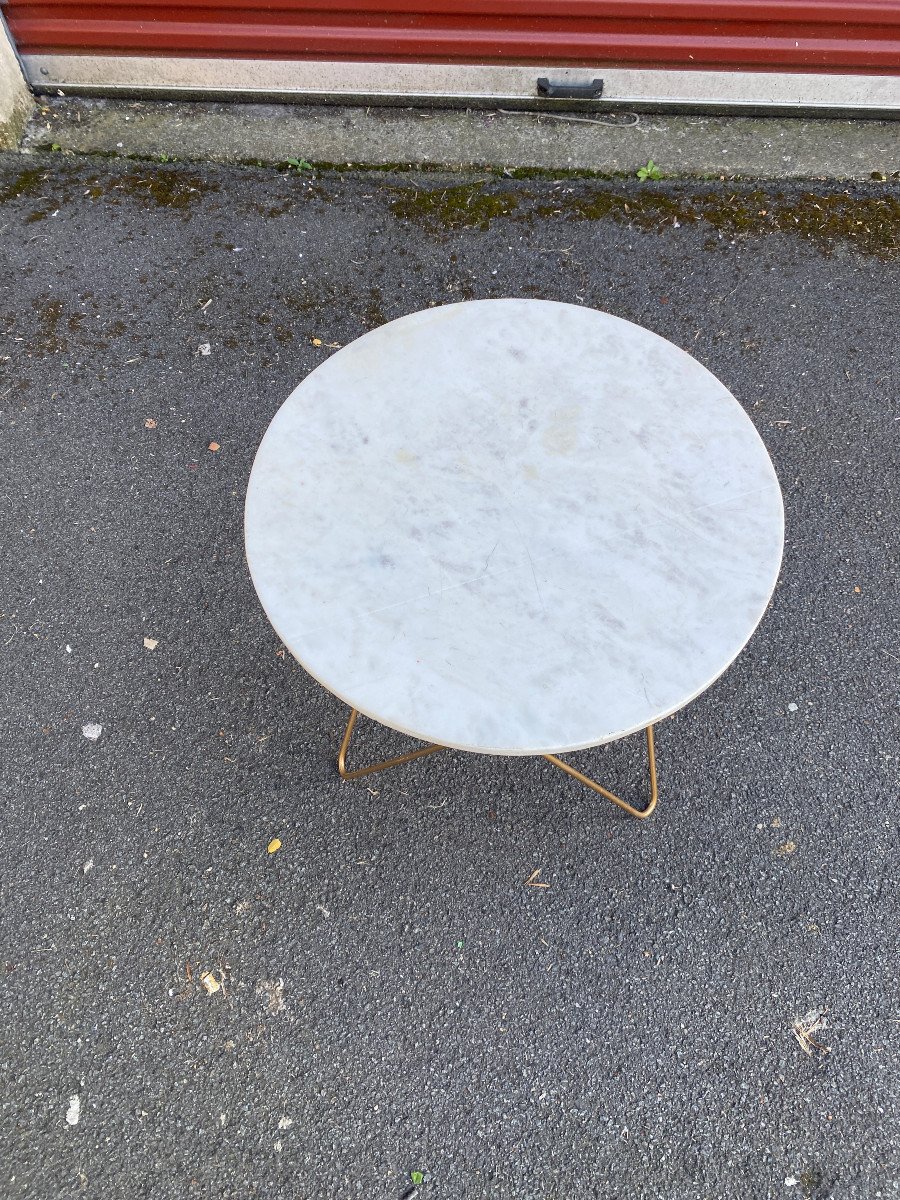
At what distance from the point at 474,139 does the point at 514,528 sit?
2655mm

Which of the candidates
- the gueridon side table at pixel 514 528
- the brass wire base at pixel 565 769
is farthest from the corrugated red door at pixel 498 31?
the brass wire base at pixel 565 769

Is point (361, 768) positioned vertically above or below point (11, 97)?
below

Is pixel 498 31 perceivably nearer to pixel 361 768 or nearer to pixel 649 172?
pixel 649 172

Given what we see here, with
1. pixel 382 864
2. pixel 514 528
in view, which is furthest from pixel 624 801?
pixel 514 528

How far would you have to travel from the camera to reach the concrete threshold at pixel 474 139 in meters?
3.55

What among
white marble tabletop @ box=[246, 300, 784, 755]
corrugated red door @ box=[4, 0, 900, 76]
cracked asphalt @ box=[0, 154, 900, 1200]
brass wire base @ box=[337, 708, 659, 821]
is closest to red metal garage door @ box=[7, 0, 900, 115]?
corrugated red door @ box=[4, 0, 900, 76]

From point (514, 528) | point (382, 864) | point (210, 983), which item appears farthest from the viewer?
point (382, 864)

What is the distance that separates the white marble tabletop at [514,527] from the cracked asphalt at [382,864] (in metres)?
0.74

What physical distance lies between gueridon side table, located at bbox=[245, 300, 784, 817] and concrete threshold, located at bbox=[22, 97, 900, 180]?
75.5 inches

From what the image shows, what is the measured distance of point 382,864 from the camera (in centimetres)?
211

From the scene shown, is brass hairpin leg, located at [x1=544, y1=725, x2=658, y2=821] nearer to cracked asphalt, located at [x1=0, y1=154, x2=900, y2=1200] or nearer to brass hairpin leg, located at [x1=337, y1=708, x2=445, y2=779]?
cracked asphalt, located at [x1=0, y1=154, x2=900, y2=1200]

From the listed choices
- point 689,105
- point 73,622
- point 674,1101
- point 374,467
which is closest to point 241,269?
point 73,622

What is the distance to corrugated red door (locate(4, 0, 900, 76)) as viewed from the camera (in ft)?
10.9

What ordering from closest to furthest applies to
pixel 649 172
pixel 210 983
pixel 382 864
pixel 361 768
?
pixel 210 983 → pixel 382 864 → pixel 361 768 → pixel 649 172
